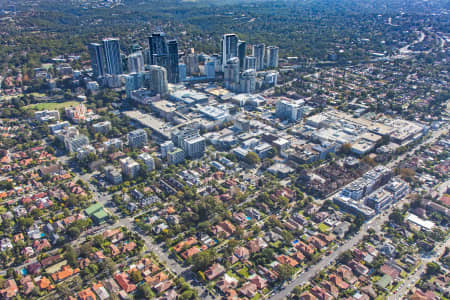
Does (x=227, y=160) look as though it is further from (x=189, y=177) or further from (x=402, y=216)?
(x=402, y=216)

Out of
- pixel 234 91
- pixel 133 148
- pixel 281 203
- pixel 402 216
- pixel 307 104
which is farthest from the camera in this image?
pixel 234 91

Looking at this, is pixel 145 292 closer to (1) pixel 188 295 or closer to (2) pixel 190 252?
(1) pixel 188 295

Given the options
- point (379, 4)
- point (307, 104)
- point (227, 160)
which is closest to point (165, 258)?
point (227, 160)

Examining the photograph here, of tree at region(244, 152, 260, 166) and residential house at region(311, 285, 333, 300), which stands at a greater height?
tree at region(244, 152, 260, 166)

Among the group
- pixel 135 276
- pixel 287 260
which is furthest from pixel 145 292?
pixel 287 260

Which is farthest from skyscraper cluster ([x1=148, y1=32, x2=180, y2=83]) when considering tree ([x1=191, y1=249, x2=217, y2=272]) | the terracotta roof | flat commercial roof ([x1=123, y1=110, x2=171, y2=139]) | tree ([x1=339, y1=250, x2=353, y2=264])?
tree ([x1=339, y1=250, x2=353, y2=264])

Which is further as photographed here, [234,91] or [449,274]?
→ [234,91]

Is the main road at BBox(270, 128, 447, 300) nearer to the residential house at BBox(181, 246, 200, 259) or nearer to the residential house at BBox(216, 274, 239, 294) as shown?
the residential house at BBox(216, 274, 239, 294)
